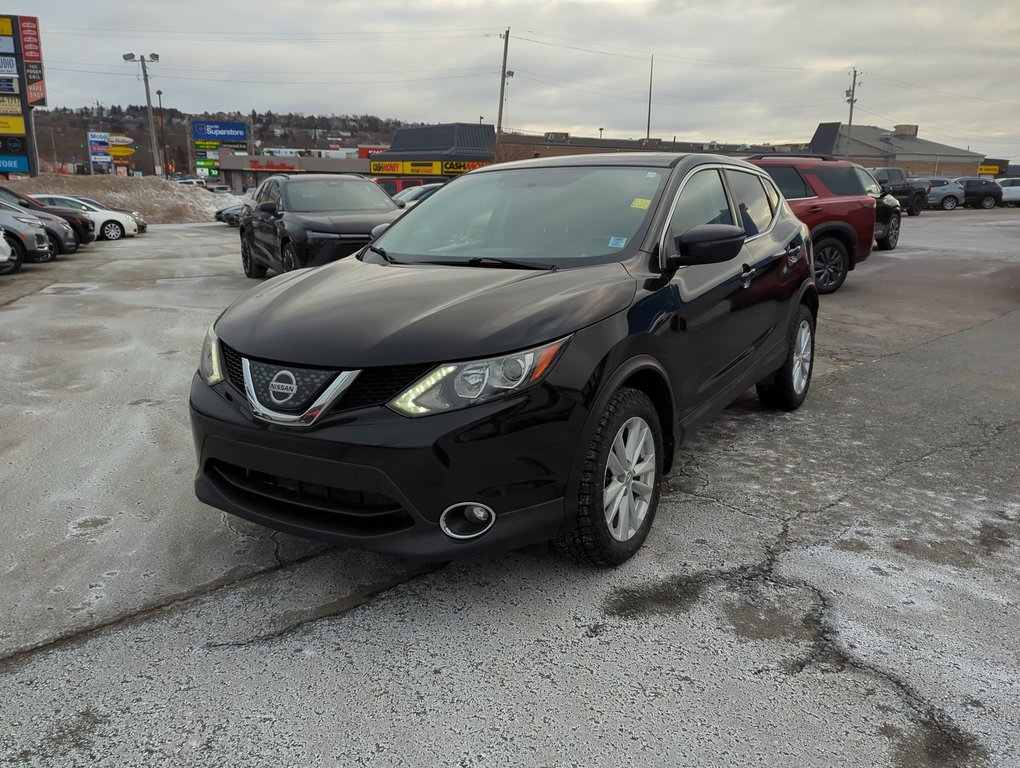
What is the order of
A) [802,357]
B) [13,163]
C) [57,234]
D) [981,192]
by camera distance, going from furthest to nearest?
[981,192], [13,163], [57,234], [802,357]

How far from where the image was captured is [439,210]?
14.5ft

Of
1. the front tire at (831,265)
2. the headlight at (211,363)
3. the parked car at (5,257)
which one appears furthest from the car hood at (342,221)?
the headlight at (211,363)

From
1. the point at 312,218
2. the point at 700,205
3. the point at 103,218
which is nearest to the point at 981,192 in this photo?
the point at 312,218

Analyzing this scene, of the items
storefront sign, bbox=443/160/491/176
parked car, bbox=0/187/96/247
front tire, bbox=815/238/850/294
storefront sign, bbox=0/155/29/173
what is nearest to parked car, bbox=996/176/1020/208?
front tire, bbox=815/238/850/294

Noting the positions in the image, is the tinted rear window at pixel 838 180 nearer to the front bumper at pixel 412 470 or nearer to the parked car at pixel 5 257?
the front bumper at pixel 412 470

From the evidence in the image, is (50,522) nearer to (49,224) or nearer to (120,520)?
(120,520)

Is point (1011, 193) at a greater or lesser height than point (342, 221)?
greater

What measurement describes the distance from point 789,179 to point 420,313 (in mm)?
9401

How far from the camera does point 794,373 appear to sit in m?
5.37

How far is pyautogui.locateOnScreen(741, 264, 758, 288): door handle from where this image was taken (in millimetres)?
4277

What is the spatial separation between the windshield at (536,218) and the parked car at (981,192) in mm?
39764

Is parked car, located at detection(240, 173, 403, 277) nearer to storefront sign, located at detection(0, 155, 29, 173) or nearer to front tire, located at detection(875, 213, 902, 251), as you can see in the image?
front tire, located at detection(875, 213, 902, 251)

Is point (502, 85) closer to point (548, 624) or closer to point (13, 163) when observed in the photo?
point (13, 163)

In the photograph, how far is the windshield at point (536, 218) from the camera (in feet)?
11.9
